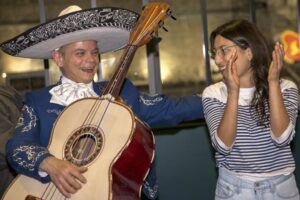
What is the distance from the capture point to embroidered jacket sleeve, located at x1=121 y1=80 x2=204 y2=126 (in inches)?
79.9

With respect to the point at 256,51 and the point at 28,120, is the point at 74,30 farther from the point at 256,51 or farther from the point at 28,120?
the point at 256,51

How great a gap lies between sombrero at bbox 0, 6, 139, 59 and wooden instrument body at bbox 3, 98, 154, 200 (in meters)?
0.27

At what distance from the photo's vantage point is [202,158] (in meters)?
3.17

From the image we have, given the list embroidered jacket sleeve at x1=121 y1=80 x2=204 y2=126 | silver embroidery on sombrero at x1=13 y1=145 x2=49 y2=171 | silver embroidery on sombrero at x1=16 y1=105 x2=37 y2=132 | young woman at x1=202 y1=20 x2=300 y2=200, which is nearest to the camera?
young woman at x1=202 y1=20 x2=300 y2=200

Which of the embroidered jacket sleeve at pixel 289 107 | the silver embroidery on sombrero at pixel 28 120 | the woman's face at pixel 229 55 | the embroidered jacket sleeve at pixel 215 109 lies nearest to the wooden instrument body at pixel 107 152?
the silver embroidery on sombrero at pixel 28 120

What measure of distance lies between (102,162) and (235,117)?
Answer: 46cm

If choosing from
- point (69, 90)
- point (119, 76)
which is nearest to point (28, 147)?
point (69, 90)

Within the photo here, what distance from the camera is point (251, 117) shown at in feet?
5.75

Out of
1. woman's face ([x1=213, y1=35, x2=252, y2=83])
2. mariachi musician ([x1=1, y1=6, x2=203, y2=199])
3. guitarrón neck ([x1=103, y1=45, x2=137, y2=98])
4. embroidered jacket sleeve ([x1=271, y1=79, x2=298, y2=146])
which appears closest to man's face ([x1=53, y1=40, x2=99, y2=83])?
mariachi musician ([x1=1, y1=6, x2=203, y2=199])

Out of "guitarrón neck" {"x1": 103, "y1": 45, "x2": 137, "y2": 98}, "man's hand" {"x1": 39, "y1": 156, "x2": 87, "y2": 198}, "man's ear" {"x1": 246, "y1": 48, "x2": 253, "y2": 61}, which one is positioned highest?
"man's ear" {"x1": 246, "y1": 48, "x2": 253, "y2": 61}

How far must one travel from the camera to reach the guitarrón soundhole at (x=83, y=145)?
68.9 inches

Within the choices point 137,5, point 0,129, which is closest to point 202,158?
point 0,129

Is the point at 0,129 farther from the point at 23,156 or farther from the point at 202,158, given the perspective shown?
the point at 202,158

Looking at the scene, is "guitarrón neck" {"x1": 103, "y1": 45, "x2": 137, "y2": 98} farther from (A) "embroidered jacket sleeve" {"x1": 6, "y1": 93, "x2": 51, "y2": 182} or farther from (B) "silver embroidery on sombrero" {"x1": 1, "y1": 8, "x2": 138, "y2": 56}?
(A) "embroidered jacket sleeve" {"x1": 6, "y1": 93, "x2": 51, "y2": 182}
